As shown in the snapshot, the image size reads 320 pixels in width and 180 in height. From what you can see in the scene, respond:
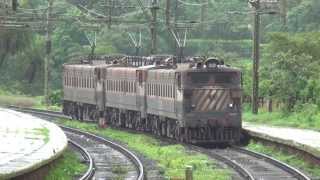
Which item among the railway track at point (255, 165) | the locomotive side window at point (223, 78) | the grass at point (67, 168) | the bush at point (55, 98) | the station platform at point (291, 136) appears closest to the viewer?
the grass at point (67, 168)

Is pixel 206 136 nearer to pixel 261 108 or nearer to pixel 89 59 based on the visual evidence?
pixel 261 108

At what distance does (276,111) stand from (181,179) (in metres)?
21.6

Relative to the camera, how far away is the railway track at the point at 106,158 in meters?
22.6

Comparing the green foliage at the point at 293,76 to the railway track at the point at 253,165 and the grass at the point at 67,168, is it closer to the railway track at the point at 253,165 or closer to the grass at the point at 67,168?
the railway track at the point at 253,165

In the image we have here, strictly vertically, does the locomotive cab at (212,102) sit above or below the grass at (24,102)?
above

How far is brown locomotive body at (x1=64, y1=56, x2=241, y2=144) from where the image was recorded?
31.0 m

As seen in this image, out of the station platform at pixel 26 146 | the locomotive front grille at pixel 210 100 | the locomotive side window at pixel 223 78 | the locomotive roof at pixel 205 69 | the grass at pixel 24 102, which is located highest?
the locomotive roof at pixel 205 69

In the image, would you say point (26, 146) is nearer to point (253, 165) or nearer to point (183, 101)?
point (253, 165)

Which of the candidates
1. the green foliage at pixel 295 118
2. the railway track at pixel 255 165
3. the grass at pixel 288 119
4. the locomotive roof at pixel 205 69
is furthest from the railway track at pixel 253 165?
the green foliage at pixel 295 118

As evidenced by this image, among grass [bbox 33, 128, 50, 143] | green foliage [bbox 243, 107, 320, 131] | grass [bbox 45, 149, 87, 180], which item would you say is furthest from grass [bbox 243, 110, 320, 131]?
grass [bbox 45, 149, 87, 180]

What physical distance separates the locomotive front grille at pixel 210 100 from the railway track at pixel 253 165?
163 cm

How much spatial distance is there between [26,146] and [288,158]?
7.71 meters

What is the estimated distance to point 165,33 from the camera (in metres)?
84.8

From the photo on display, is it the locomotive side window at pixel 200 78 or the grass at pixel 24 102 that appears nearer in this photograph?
the locomotive side window at pixel 200 78
